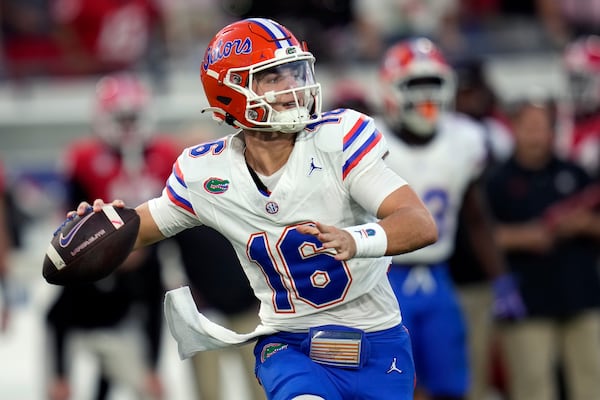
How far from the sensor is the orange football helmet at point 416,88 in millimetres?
6266

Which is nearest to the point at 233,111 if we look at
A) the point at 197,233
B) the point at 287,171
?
the point at 287,171

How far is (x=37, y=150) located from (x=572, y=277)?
572cm

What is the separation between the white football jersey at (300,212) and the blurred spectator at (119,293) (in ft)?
8.36

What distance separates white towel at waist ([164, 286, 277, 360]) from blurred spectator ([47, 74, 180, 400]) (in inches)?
95.3

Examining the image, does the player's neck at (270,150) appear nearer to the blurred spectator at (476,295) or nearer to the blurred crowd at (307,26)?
the blurred spectator at (476,295)

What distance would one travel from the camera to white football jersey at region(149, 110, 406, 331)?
402 cm

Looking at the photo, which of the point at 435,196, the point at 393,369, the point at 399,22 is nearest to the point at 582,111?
the point at 435,196

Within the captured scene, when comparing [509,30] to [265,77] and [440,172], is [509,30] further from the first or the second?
[265,77]

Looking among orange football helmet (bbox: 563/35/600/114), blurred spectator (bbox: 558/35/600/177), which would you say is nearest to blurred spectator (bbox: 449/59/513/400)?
blurred spectator (bbox: 558/35/600/177)

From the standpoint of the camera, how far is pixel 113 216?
420cm

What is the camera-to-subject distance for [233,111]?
13.7ft

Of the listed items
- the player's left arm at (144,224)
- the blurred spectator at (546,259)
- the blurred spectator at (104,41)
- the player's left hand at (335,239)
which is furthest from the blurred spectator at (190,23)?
the player's left hand at (335,239)

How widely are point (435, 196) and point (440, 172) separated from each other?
12cm

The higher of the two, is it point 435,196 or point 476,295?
point 435,196
